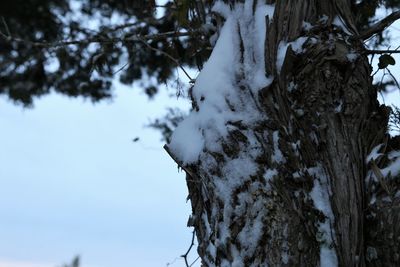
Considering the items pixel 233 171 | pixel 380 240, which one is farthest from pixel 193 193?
pixel 380 240

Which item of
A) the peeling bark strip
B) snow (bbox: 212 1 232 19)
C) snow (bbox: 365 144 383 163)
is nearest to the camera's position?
the peeling bark strip

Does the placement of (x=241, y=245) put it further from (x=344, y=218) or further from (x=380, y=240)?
(x=380, y=240)

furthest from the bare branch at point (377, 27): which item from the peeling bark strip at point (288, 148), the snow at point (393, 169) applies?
the snow at point (393, 169)

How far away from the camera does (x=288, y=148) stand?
168cm

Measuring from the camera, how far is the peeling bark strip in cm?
160

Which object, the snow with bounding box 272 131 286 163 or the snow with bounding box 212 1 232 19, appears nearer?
the snow with bounding box 272 131 286 163

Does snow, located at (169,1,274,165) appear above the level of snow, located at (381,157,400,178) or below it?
above

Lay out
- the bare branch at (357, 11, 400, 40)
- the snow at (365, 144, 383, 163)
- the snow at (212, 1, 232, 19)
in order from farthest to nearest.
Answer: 1. the snow at (212, 1, 232, 19)
2. the bare branch at (357, 11, 400, 40)
3. the snow at (365, 144, 383, 163)

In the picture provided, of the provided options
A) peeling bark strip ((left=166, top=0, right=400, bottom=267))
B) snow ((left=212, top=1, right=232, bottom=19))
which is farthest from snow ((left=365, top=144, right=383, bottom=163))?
snow ((left=212, top=1, right=232, bottom=19))

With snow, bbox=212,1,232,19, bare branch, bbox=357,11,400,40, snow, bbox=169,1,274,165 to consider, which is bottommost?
snow, bbox=169,1,274,165

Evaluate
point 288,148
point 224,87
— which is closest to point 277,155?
point 288,148

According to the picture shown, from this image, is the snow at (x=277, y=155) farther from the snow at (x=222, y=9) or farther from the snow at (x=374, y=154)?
the snow at (x=222, y=9)

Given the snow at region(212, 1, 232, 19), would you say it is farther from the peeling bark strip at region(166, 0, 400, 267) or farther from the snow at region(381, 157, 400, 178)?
the snow at region(381, 157, 400, 178)

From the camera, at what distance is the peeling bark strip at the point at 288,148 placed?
1.60 meters
